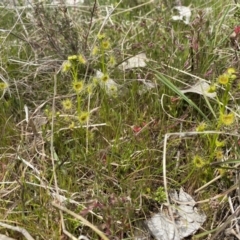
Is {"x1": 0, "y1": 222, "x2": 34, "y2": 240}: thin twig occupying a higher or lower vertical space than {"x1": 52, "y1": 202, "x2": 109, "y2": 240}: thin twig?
lower

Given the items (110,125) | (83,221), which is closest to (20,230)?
(83,221)

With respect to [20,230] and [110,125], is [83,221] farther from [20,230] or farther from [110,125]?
[110,125]

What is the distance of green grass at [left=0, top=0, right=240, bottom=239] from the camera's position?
3.65 feet

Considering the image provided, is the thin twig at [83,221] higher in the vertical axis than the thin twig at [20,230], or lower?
higher

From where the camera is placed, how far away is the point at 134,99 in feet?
4.55

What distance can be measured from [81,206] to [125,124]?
0.98 feet

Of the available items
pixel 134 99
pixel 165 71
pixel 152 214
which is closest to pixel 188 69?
pixel 165 71

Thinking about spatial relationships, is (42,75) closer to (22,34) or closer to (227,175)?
(22,34)

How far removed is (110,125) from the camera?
1.32 m

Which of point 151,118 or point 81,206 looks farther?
point 151,118

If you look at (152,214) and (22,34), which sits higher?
(22,34)

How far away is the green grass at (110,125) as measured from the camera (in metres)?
1.11

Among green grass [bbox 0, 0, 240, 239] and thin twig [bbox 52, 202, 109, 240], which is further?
green grass [bbox 0, 0, 240, 239]

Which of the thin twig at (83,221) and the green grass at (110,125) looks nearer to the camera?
the thin twig at (83,221)
